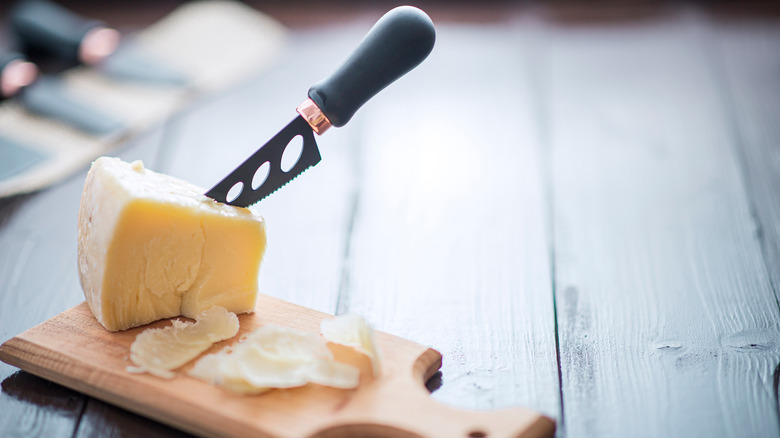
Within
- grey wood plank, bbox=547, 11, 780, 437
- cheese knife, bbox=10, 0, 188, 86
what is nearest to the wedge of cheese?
grey wood plank, bbox=547, 11, 780, 437

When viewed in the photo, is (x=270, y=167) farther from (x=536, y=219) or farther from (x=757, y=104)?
(x=757, y=104)

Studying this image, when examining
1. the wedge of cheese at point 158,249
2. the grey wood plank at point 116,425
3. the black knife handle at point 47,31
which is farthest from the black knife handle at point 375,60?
the black knife handle at point 47,31

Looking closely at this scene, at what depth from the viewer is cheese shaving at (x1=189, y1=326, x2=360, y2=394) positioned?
1.01 metres

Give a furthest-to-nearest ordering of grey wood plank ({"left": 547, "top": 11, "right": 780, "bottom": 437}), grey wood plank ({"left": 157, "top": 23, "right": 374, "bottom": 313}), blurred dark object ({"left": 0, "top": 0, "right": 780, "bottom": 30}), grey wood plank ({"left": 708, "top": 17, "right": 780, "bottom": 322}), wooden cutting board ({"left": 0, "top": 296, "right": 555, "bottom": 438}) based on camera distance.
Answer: blurred dark object ({"left": 0, "top": 0, "right": 780, "bottom": 30}), grey wood plank ({"left": 708, "top": 17, "right": 780, "bottom": 322}), grey wood plank ({"left": 157, "top": 23, "right": 374, "bottom": 313}), grey wood plank ({"left": 547, "top": 11, "right": 780, "bottom": 437}), wooden cutting board ({"left": 0, "top": 296, "right": 555, "bottom": 438})

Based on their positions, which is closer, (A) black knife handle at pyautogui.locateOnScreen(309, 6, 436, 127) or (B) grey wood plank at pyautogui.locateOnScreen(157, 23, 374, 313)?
(A) black knife handle at pyautogui.locateOnScreen(309, 6, 436, 127)

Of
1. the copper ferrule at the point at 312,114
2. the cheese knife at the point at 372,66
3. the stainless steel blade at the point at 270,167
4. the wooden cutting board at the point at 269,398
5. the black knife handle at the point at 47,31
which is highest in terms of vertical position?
the black knife handle at the point at 47,31

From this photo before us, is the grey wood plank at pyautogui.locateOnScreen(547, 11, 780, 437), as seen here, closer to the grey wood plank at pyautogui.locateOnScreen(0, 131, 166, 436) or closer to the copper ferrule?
the copper ferrule

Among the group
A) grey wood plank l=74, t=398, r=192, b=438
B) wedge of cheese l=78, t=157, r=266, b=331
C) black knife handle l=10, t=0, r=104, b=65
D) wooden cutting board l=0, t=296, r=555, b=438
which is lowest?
grey wood plank l=74, t=398, r=192, b=438

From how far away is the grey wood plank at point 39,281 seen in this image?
1.05 m

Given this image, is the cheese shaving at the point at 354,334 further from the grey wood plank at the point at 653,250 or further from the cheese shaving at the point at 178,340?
the grey wood plank at the point at 653,250

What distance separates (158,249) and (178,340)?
0.11 metres

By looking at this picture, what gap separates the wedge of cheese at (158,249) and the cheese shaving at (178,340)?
0.04 m

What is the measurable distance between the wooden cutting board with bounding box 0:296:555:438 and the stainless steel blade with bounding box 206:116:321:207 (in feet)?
0.58

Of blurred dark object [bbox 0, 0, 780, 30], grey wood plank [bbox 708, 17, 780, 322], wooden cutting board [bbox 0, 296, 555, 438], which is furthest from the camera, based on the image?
blurred dark object [bbox 0, 0, 780, 30]
